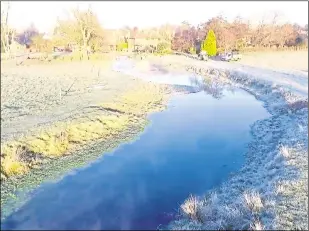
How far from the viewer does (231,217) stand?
9.91 metres

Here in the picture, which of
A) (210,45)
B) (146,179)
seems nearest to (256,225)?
(146,179)

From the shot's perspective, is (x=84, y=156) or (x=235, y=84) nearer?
(x=84, y=156)

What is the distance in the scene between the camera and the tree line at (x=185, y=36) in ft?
190

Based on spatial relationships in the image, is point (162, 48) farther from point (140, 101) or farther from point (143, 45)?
point (140, 101)

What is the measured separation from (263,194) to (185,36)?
64763 millimetres

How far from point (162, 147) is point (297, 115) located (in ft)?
32.2

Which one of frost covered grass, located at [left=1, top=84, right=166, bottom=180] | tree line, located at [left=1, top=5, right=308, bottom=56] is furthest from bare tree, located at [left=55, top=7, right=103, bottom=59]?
frost covered grass, located at [left=1, top=84, right=166, bottom=180]

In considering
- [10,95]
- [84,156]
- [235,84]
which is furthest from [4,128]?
[235,84]

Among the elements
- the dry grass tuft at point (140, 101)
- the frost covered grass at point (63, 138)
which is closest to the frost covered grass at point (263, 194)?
the frost covered grass at point (63, 138)

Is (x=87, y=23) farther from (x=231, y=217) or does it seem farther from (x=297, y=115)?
(x=231, y=217)

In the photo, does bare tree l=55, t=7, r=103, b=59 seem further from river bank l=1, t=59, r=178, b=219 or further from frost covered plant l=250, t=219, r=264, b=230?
frost covered plant l=250, t=219, r=264, b=230

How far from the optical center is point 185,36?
7325 cm

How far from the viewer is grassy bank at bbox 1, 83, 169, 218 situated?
12.8 metres

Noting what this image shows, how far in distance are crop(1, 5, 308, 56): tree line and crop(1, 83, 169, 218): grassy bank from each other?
124 feet
